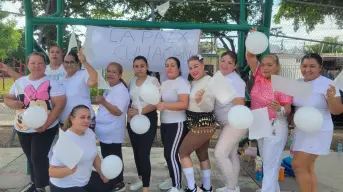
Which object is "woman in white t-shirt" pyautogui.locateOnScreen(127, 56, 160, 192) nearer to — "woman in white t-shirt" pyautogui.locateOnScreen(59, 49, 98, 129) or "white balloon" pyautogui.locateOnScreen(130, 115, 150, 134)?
"white balloon" pyautogui.locateOnScreen(130, 115, 150, 134)

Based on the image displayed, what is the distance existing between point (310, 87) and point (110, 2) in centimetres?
883

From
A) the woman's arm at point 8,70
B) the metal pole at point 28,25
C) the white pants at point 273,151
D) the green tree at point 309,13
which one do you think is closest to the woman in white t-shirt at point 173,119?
the white pants at point 273,151

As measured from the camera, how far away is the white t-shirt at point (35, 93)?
3598mm

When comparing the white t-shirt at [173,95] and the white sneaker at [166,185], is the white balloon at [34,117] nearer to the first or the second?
the white t-shirt at [173,95]

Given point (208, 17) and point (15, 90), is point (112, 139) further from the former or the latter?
point (208, 17)

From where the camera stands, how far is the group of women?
11.2 ft

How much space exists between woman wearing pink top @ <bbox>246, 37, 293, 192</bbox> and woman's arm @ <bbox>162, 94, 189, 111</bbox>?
2.29 ft

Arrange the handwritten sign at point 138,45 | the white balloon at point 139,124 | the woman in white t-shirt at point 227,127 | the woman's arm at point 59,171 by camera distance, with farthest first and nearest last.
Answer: the handwritten sign at point 138,45, the woman in white t-shirt at point 227,127, the white balloon at point 139,124, the woman's arm at point 59,171

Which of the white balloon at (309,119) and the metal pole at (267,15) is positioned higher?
the metal pole at (267,15)

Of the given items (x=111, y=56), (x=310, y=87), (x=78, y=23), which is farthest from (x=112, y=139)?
(x=310, y=87)

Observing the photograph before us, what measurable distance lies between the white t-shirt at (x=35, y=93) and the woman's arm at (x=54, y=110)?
4cm

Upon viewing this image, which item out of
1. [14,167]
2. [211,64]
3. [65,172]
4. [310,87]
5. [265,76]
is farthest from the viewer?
[211,64]

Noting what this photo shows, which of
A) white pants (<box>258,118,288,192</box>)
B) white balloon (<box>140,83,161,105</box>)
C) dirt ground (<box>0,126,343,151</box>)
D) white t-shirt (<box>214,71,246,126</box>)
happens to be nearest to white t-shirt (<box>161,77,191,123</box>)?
white balloon (<box>140,83,161,105</box>)

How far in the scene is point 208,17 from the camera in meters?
11.0
